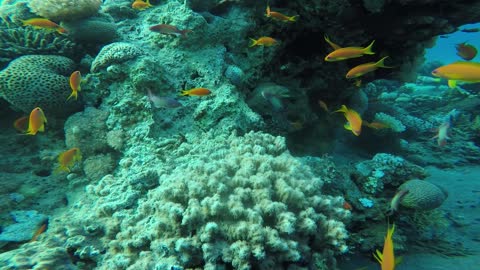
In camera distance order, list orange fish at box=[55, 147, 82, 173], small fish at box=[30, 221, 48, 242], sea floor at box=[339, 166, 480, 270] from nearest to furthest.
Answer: small fish at box=[30, 221, 48, 242] < orange fish at box=[55, 147, 82, 173] < sea floor at box=[339, 166, 480, 270]

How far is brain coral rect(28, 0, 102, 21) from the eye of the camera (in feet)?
15.5

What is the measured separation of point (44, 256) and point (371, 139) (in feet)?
26.5

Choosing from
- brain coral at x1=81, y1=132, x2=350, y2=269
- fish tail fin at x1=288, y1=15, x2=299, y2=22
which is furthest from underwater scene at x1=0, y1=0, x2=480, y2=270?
fish tail fin at x1=288, y1=15, x2=299, y2=22

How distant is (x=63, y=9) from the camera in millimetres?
4699

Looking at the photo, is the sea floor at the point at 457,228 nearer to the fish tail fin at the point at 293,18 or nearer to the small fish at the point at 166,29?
the fish tail fin at the point at 293,18

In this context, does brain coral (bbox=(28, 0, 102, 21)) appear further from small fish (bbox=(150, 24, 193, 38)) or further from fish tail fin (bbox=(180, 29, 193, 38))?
fish tail fin (bbox=(180, 29, 193, 38))

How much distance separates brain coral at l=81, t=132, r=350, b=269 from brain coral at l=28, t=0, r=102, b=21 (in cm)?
316

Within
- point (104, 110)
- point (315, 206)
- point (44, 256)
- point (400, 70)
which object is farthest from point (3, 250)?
point (400, 70)

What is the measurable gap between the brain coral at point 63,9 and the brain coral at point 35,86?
33.5 inches

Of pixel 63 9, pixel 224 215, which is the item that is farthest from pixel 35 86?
pixel 224 215

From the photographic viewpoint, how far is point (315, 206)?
9.11 ft

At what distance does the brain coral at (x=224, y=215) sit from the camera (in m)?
2.27

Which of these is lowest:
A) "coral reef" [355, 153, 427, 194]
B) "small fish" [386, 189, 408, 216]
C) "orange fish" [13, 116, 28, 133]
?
"coral reef" [355, 153, 427, 194]

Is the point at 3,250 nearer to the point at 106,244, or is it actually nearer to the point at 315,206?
the point at 106,244
